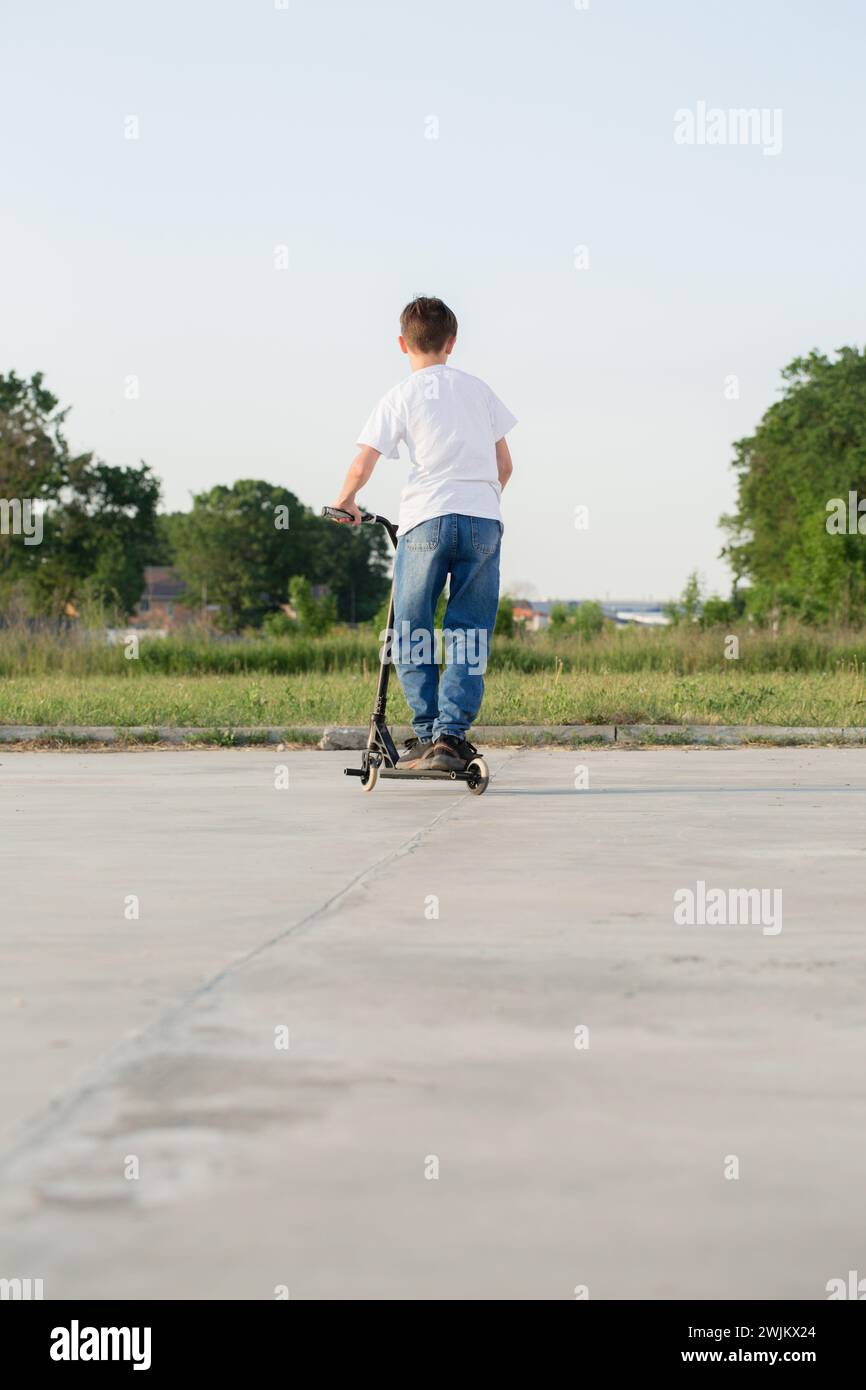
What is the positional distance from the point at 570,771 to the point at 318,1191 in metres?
7.73

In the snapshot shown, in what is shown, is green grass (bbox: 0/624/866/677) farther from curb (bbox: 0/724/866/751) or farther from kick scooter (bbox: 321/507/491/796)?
kick scooter (bbox: 321/507/491/796)

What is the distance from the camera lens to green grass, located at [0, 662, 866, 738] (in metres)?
13.4

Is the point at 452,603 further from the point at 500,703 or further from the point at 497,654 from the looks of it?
the point at 497,654

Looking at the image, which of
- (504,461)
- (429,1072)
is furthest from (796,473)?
(429,1072)

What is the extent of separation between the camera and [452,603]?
27.7ft

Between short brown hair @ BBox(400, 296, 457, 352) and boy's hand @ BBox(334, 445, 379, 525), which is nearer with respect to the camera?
boy's hand @ BBox(334, 445, 379, 525)

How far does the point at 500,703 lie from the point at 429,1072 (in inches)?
425

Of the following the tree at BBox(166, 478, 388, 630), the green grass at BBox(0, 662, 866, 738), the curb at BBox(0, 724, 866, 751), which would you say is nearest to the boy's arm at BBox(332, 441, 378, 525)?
the curb at BBox(0, 724, 866, 751)

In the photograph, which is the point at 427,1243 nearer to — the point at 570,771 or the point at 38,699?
the point at 570,771

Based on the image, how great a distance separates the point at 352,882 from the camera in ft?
18.1

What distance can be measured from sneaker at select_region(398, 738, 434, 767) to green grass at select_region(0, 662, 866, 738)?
13.4 ft

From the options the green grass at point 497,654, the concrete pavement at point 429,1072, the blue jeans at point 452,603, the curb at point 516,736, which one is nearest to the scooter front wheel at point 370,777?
the blue jeans at point 452,603

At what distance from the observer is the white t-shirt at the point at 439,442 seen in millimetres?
8359
